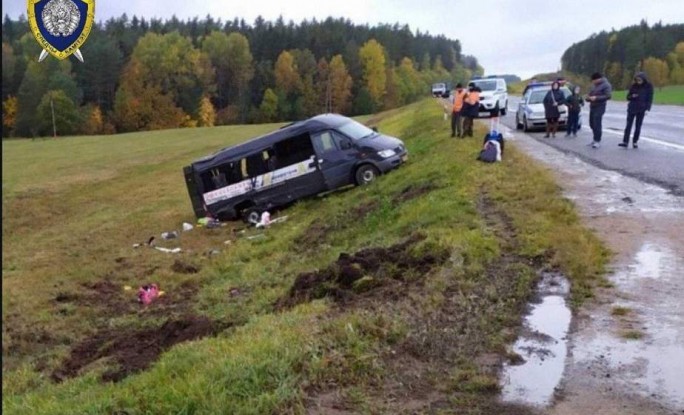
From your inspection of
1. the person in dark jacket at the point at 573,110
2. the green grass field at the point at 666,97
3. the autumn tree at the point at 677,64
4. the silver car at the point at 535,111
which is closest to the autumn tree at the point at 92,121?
the green grass field at the point at 666,97

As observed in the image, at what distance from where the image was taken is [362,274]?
7.29m

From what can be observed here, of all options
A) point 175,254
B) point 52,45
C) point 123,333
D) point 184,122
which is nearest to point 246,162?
point 175,254

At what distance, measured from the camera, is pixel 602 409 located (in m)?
3.83

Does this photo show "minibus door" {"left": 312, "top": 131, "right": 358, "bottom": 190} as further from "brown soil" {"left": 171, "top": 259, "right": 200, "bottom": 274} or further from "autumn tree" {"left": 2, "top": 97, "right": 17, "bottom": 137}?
"autumn tree" {"left": 2, "top": 97, "right": 17, "bottom": 137}

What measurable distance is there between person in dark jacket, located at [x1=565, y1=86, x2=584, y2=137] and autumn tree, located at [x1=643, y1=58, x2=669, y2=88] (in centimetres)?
8386

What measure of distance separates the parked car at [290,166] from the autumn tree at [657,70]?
88672 millimetres

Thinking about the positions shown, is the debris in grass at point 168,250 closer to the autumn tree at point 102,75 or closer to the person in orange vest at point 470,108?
the person in orange vest at point 470,108

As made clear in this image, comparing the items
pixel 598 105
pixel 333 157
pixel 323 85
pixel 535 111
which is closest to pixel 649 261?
pixel 598 105

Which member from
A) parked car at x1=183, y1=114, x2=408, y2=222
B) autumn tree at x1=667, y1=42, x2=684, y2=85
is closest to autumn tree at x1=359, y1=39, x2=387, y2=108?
autumn tree at x1=667, y1=42, x2=684, y2=85

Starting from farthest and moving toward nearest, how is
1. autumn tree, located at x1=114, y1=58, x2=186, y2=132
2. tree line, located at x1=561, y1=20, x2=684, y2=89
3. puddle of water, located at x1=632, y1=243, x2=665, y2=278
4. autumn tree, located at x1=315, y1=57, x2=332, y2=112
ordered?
1. autumn tree, located at x1=315, y1=57, x2=332, y2=112
2. tree line, located at x1=561, y1=20, x2=684, y2=89
3. autumn tree, located at x1=114, y1=58, x2=186, y2=132
4. puddle of water, located at x1=632, y1=243, x2=665, y2=278

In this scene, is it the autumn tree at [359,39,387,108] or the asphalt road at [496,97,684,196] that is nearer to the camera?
the asphalt road at [496,97,684,196]

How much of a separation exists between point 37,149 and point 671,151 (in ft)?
162

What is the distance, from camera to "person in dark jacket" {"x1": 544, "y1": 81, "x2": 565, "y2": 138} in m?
19.2

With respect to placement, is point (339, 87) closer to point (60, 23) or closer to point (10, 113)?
point (10, 113)
